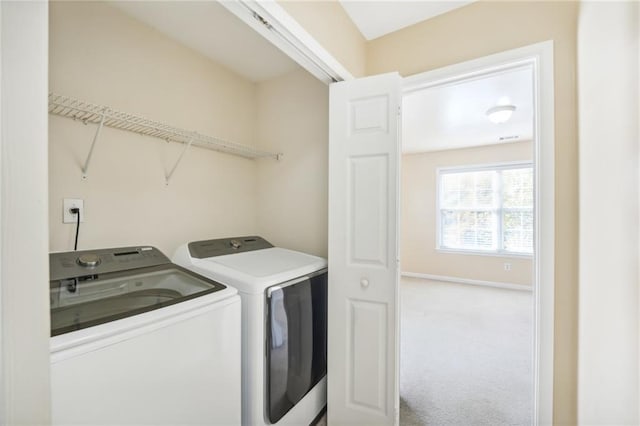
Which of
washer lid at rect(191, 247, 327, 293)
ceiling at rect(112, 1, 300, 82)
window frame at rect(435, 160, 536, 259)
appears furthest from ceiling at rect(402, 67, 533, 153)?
washer lid at rect(191, 247, 327, 293)

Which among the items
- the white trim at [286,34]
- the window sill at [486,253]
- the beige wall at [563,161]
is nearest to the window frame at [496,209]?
the window sill at [486,253]

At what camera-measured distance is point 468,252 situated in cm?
514

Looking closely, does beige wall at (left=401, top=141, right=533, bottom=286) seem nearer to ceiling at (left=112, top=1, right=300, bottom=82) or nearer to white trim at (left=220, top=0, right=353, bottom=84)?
ceiling at (left=112, top=1, right=300, bottom=82)

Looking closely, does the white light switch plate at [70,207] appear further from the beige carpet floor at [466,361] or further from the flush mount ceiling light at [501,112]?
the flush mount ceiling light at [501,112]

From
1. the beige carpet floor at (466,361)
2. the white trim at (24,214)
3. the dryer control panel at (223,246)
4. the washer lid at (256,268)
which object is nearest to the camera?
the white trim at (24,214)

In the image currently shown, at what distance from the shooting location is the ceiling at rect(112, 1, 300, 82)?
1520 millimetres

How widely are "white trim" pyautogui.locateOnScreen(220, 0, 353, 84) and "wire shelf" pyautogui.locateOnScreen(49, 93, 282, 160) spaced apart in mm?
698

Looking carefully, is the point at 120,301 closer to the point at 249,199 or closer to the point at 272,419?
the point at 272,419

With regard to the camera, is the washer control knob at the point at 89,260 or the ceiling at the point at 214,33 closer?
the washer control knob at the point at 89,260

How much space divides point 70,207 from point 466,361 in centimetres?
305

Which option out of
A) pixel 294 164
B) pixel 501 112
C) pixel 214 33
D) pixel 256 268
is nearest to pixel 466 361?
pixel 256 268

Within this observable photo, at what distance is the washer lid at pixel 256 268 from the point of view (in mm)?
1327

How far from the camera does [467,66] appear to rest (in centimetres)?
151

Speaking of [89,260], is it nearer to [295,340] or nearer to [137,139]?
[137,139]
